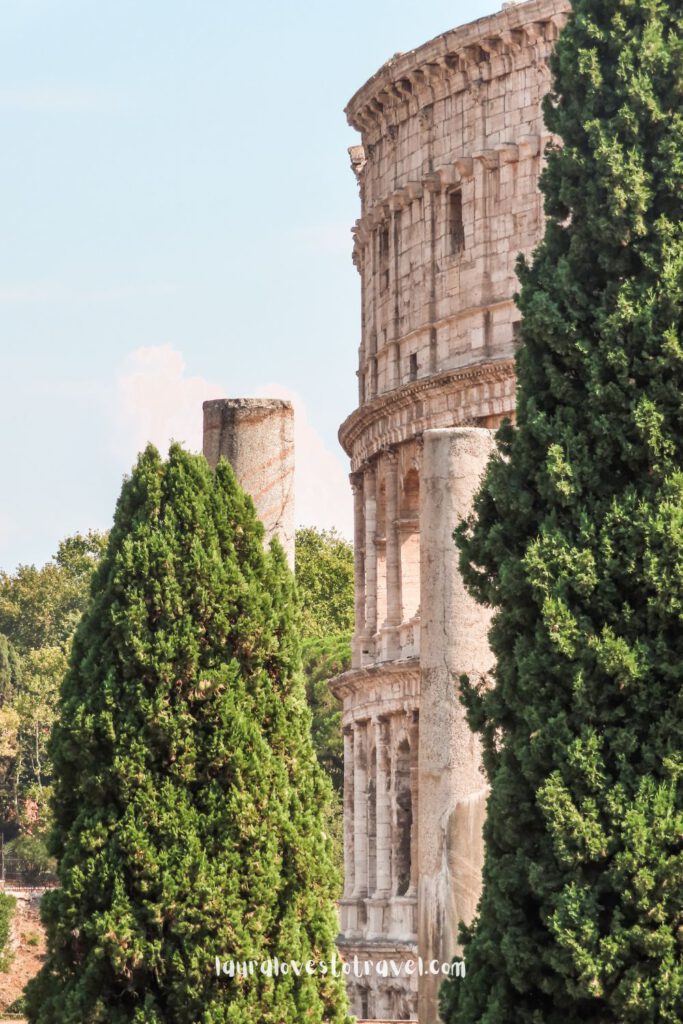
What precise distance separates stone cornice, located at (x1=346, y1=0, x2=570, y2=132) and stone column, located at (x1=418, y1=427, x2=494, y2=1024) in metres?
20.8

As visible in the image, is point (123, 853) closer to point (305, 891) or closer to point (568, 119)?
point (305, 891)

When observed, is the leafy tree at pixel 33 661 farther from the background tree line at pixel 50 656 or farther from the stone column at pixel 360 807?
the stone column at pixel 360 807

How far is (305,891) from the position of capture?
480 inches

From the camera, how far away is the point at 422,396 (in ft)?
117

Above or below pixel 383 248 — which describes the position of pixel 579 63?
below

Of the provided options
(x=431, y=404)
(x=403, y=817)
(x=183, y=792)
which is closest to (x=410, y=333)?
(x=431, y=404)

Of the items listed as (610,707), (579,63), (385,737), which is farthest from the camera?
(385,737)

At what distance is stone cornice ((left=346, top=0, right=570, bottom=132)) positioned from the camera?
34.2 m

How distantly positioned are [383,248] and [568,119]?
1017 inches

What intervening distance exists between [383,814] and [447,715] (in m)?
24.9

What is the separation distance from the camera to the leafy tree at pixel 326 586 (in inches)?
2416

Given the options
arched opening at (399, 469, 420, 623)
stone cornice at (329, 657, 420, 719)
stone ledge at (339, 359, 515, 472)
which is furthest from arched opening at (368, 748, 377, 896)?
stone ledge at (339, 359, 515, 472)

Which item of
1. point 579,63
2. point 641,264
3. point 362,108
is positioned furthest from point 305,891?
point 362,108

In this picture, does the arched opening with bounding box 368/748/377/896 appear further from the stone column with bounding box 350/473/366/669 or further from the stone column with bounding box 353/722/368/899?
the stone column with bounding box 350/473/366/669
